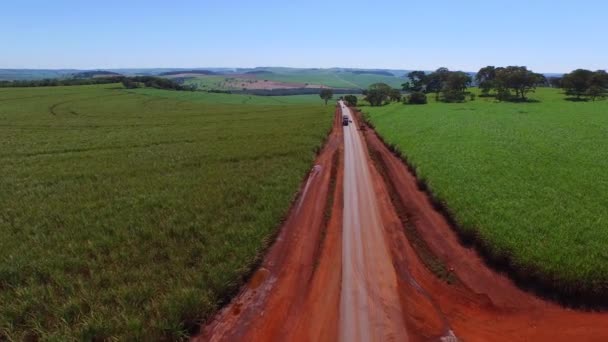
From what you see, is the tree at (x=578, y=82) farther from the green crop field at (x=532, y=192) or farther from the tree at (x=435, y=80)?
the tree at (x=435, y=80)

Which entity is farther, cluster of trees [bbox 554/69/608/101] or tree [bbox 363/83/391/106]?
tree [bbox 363/83/391/106]

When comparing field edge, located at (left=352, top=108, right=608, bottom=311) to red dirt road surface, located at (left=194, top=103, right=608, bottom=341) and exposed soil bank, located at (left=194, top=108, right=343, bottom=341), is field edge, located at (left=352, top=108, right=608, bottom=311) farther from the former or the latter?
exposed soil bank, located at (left=194, top=108, right=343, bottom=341)

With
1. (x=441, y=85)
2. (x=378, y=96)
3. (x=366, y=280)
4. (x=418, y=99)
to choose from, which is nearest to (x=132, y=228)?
(x=366, y=280)

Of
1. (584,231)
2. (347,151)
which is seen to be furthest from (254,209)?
(347,151)

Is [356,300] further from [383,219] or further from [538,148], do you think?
[538,148]

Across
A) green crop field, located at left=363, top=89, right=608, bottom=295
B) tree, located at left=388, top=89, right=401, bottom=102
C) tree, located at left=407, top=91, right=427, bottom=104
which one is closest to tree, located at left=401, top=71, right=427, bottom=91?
tree, located at left=388, top=89, right=401, bottom=102

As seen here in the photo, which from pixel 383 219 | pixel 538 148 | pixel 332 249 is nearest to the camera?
pixel 332 249
